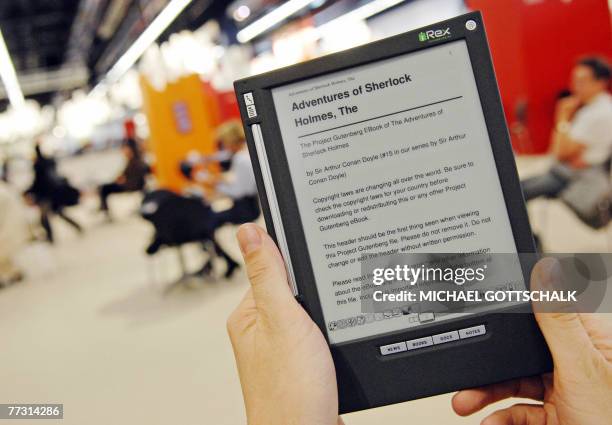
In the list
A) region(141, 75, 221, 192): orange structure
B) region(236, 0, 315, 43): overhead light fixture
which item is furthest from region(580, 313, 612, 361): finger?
region(141, 75, 221, 192): orange structure

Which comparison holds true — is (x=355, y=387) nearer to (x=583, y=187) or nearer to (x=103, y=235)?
(x=583, y=187)

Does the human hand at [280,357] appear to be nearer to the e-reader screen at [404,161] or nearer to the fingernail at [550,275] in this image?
the e-reader screen at [404,161]

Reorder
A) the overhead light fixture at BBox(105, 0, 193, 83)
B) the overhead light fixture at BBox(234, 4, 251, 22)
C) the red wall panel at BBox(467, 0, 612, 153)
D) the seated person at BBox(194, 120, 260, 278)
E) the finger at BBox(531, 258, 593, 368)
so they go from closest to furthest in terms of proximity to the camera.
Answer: the finger at BBox(531, 258, 593, 368) < the seated person at BBox(194, 120, 260, 278) < the overhead light fixture at BBox(105, 0, 193, 83) < the red wall panel at BBox(467, 0, 612, 153) < the overhead light fixture at BBox(234, 4, 251, 22)

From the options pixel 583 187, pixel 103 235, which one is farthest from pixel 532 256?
pixel 103 235

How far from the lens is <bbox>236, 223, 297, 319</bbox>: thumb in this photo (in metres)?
0.92

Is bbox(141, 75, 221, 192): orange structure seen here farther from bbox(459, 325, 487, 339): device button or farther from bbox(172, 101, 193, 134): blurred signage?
bbox(459, 325, 487, 339): device button

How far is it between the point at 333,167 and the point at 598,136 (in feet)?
11.5

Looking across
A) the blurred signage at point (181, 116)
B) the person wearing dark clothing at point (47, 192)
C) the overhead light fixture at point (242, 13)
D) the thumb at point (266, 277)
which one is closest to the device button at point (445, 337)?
the thumb at point (266, 277)

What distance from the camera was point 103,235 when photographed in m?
9.85

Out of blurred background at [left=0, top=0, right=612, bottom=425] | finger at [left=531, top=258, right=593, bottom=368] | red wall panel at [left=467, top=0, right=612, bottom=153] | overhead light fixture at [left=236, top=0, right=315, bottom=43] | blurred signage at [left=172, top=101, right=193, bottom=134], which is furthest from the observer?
blurred signage at [left=172, top=101, right=193, bottom=134]

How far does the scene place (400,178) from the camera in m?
0.95

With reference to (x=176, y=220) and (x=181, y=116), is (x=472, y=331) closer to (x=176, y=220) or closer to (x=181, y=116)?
(x=176, y=220)

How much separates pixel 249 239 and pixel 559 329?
49 cm

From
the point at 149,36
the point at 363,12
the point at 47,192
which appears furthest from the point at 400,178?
the point at 363,12
